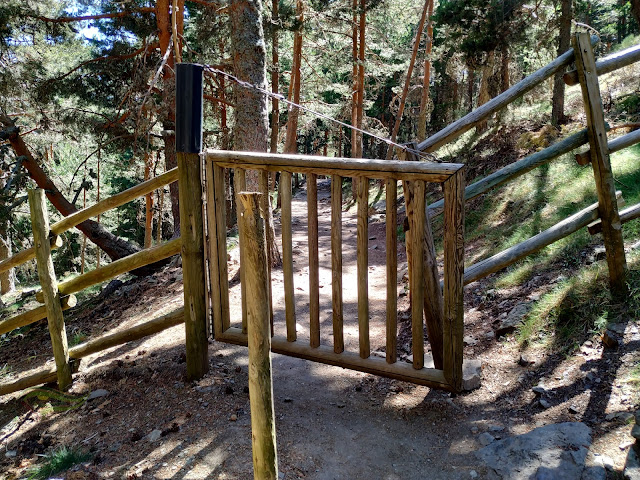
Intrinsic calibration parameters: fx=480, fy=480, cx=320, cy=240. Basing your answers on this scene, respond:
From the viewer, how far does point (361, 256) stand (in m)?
3.36

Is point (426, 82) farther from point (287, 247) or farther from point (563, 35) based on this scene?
point (287, 247)

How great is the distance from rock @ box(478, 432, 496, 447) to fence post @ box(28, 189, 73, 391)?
3624 mm

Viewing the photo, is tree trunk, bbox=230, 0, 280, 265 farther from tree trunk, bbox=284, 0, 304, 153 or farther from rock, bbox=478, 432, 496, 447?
tree trunk, bbox=284, 0, 304, 153

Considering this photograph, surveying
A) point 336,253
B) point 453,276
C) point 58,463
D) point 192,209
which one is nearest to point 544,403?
point 453,276

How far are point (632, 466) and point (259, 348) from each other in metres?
1.89

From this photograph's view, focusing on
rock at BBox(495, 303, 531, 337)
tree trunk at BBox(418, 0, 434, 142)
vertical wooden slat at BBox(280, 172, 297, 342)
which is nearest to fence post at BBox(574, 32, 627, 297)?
rock at BBox(495, 303, 531, 337)

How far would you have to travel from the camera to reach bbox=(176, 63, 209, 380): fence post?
3528 millimetres

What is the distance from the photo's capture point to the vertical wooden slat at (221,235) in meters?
3.79

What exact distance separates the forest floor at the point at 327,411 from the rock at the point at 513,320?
0.18 ft

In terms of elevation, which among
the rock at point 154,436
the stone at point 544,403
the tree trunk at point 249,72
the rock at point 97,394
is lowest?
the rock at point 97,394

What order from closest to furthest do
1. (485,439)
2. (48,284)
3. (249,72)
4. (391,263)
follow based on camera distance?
1. (485,439)
2. (391,263)
3. (48,284)
4. (249,72)

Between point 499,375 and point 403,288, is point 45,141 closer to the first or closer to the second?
point 403,288

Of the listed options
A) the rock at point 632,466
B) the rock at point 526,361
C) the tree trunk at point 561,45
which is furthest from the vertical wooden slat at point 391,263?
the tree trunk at point 561,45

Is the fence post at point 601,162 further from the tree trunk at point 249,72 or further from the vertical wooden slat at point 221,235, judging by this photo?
the tree trunk at point 249,72
